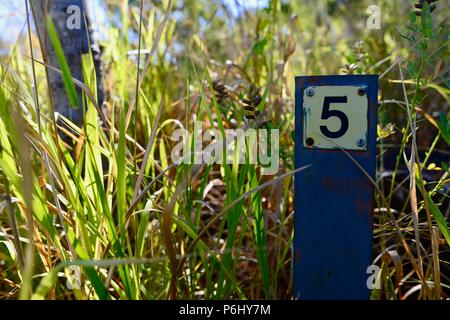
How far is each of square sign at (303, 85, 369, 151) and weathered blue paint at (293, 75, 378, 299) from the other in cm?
1

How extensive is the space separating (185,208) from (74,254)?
27 centimetres

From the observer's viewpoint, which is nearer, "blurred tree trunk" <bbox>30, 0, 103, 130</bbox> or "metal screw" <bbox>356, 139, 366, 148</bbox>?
"metal screw" <bbox>356, 139, 366, 148</bbox>

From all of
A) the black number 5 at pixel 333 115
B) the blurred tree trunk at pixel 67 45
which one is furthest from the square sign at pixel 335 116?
the blurred tree trunk at pixel 67 45

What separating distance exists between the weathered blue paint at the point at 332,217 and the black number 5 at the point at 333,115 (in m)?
0.03

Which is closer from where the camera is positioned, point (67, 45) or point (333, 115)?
point (333, 115)

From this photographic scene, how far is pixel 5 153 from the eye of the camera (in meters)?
0.85

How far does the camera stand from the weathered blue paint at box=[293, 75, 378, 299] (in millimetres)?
821

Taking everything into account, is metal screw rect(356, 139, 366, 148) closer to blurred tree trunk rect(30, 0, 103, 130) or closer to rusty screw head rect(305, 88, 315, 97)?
rusty screw head rect(305, 88, 315, 97)

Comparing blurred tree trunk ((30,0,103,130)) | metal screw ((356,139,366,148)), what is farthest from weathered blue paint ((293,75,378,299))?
blurred tree trunk ((30,0,103,130))

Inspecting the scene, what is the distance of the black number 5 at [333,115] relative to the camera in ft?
2.64

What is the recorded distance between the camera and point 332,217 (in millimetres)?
842

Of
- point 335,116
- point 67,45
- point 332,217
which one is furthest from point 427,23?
point 67,45

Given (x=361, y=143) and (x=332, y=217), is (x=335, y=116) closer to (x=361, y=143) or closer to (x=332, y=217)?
(x=361, y=143)

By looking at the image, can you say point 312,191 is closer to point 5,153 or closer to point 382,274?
point 382,274
